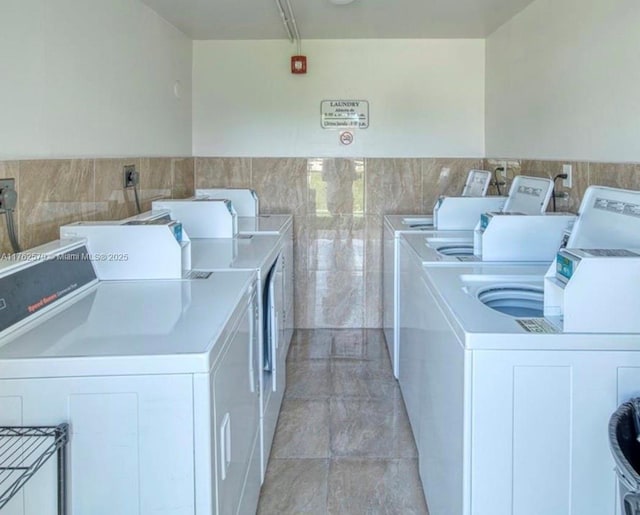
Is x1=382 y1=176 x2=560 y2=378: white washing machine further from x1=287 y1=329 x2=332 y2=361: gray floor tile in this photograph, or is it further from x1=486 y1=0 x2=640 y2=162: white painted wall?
x1=287 y1=329 x2=332 y2=361: gray floor tile

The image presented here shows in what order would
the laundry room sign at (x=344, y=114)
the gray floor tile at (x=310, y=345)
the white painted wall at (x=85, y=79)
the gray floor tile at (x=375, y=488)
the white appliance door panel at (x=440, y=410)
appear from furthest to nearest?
the laundry room sign at (x=344, y=114)
the gray floor tile at (x=310, y=345)
the gray floor tile at (x=375, y=488)
the white painted wall at (x=85, y=79)
the white appliance door panel at (x=440, y=410)

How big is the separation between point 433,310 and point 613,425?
82 centimetres

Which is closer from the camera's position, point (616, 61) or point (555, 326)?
point (555, 326)

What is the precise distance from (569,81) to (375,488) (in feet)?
7.35

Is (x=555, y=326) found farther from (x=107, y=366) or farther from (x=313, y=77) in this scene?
(x=313, y=77)

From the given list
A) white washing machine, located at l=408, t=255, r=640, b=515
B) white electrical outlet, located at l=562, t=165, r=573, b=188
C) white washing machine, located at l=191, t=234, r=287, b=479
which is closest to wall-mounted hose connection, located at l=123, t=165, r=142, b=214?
white washing machine, located at l=191, t=234, r=287, b=479

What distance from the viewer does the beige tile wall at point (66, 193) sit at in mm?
2045

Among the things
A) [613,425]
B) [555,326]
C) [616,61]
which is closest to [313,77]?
[616,61]

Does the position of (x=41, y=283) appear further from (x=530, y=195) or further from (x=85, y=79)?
(x=530, y=195)

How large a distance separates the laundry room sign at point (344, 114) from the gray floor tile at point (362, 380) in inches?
76.1

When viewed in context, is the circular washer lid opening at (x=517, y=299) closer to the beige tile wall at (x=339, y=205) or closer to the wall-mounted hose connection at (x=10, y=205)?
the wall-mounted hose connection at (x=10, y=205)

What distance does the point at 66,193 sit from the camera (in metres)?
2.39

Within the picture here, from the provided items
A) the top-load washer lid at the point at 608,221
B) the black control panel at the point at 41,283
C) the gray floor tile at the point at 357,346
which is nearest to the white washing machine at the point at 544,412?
the top-load washer lid at the point at 608,221

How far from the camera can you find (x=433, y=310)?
6.78ft
